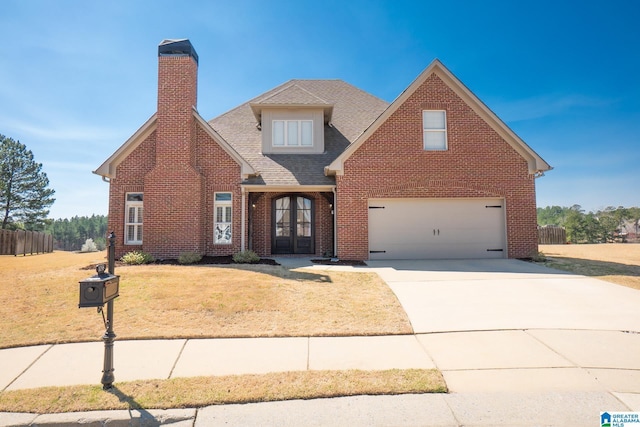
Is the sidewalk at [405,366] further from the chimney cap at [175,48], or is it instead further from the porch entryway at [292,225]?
the chimney cap at [175,48]

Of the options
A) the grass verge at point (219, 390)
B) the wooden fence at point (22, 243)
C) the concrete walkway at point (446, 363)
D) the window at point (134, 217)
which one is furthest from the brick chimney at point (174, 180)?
the wooden fence at point (22, 243)

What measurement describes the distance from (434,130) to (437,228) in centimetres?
380

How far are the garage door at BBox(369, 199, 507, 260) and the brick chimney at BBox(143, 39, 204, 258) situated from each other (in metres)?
6.71

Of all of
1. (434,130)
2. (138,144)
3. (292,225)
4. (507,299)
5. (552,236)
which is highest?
(434,130)

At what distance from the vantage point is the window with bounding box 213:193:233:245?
13414 mm

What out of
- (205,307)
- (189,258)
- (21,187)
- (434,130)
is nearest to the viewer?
(205,307)

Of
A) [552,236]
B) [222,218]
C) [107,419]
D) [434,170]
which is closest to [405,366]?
[107,419]

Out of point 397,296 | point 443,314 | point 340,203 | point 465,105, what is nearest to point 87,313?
point 397,296

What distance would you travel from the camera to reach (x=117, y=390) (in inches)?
146

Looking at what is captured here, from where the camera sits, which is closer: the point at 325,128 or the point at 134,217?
the point at 134,217

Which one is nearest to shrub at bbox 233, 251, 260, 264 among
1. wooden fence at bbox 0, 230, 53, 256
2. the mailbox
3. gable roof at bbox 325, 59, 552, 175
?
gable roof at bbox 325, 59, 552, 175

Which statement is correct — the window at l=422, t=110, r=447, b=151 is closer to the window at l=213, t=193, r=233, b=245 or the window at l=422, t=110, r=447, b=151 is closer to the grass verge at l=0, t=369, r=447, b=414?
the window at l=213, t=193, r=233, b=245

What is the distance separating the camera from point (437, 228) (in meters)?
13.2

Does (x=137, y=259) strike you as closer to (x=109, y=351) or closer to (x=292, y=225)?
(x=292, y=225)
